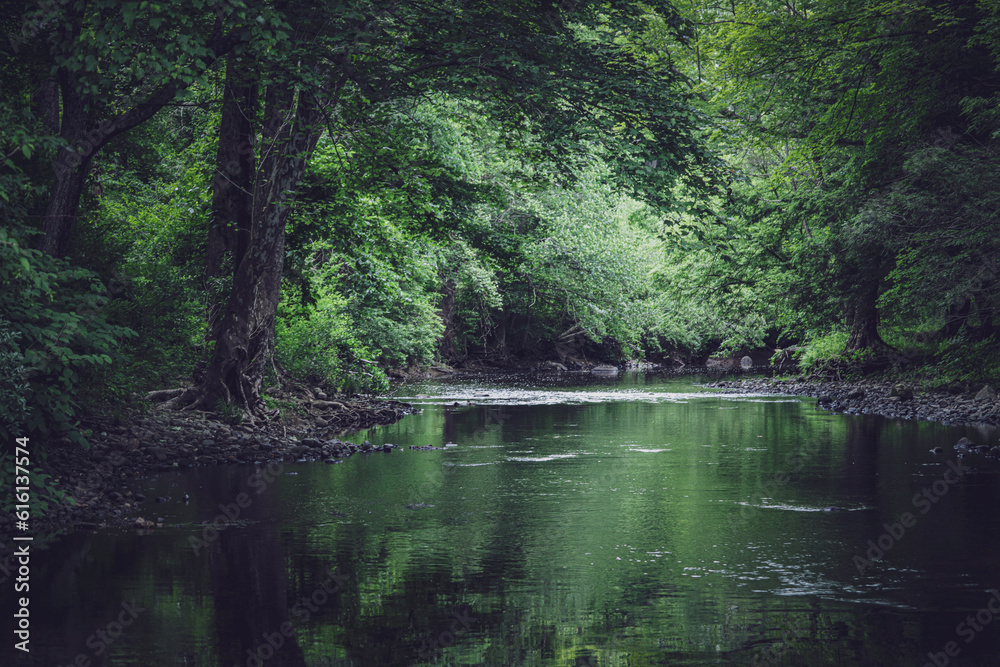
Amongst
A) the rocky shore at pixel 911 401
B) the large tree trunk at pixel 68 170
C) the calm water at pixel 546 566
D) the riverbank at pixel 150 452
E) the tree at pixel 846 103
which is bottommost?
the calm water at pixel 546 566

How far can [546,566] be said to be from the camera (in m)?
8.73

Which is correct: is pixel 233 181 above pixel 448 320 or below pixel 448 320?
above

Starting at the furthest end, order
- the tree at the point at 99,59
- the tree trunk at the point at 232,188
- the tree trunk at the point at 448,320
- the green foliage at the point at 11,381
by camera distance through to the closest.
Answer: the tree trunk at the point at 448,320, the tree trunk at the point at 232,188, the tree at the point at 99,59, the green foliage at the point at 11,381

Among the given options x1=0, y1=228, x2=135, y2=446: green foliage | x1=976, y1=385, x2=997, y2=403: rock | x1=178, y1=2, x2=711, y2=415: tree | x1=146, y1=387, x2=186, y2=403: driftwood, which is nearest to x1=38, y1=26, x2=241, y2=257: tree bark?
x1=0, y1=228, x2=135, y2=446: green foliage

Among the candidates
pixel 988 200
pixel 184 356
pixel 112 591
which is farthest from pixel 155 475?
pixel 988 200

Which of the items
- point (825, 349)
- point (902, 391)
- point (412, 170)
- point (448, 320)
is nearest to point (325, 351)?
point (412, 170)

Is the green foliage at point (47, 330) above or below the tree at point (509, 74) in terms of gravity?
below

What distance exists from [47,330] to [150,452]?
5.54m

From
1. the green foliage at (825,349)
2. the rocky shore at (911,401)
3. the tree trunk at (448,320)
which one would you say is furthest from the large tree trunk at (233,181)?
the tree trunk at (448,320)

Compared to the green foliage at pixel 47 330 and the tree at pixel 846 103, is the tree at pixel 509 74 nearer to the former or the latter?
the tree at pixel 846 103

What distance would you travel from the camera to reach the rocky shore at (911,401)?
2158 centimetres

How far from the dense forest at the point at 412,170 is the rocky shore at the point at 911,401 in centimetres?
113

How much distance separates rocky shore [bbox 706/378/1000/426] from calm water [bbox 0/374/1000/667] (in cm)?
604

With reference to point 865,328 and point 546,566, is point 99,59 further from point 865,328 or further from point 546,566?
point 865,328
